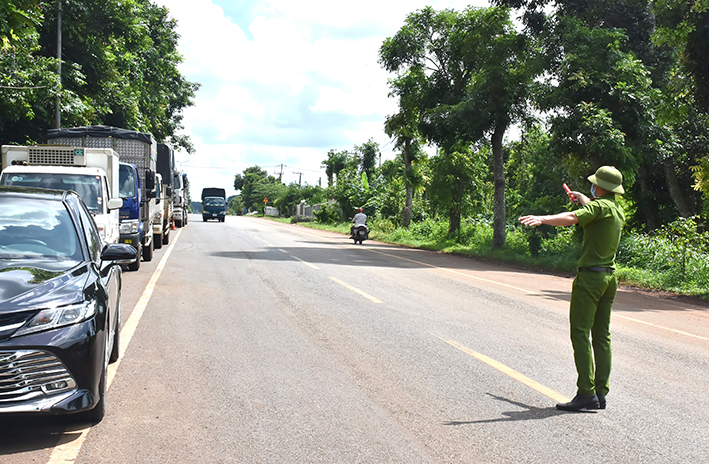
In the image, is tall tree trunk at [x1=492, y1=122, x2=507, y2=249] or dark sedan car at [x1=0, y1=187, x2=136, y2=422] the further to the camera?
tall tree trunk at [x1=492, y1=122, x2=507, y2=249]

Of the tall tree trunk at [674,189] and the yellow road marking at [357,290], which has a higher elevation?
the tall tree trunk at [674,189]

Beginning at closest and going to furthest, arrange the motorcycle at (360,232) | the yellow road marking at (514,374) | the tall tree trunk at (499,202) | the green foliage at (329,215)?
the yellow road marking at (514,374) < the tall tree trunk at (499,202) < the motorcycle at (360,232) < the green foliage at (329,215)

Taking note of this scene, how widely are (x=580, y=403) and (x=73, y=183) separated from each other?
9.98 m

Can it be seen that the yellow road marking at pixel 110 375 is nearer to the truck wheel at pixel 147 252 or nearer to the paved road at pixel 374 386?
the paved road at pixel 374 386

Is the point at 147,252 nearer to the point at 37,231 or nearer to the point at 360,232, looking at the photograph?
the point at 37,231

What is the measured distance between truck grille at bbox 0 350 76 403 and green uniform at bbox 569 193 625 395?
382 centimetres

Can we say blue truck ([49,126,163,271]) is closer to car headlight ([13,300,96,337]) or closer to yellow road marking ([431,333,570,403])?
yellow road marking ([431,333,570,403])

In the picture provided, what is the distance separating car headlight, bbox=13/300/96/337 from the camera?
13.4ft

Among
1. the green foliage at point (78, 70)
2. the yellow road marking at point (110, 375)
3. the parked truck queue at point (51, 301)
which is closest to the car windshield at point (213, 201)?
the green foliage at point (78, 70)

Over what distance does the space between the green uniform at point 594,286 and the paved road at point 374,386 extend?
12.8 inches

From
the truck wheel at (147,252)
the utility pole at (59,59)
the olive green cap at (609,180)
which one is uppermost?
the utility pole at (59,59)

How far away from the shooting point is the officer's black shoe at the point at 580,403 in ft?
17.3

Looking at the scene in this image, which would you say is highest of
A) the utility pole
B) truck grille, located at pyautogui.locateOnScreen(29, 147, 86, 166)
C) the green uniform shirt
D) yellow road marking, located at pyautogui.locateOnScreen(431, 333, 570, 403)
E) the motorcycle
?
the utility pole

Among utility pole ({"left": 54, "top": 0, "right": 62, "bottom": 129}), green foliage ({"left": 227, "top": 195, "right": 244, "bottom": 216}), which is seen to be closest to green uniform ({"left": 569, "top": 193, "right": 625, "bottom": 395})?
utility pole ({"left": 54, "top": 0, "right": 62, "bottom": 129})
